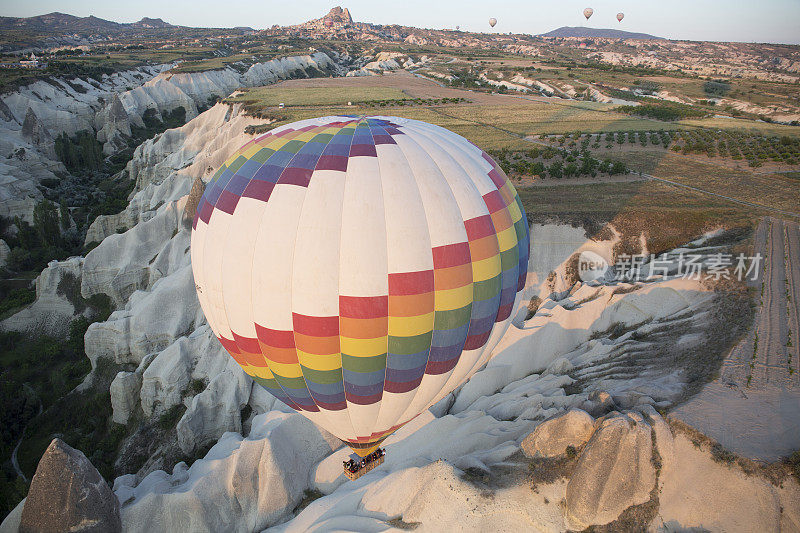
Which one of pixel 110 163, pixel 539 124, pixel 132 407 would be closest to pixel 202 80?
pixel 110 163

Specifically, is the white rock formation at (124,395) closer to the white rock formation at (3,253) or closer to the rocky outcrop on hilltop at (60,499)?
the rocky outcrop on hilltop at (60,499)

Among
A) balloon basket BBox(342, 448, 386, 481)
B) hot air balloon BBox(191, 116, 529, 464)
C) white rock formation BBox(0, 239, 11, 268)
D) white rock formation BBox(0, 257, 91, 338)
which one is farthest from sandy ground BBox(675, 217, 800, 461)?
white rock formation BBox(0, 239, 11, 268)

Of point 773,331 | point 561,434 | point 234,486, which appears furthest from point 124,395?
point 773,331

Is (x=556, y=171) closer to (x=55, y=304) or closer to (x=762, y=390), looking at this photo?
(x=762, y=390)

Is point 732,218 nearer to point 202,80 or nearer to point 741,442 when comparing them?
point 741,442

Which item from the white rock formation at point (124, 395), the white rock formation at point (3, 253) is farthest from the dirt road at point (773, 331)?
the white rock formation at point (3, 253)

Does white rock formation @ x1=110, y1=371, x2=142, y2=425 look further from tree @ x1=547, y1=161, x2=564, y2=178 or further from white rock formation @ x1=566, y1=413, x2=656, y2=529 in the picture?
tree @ x1=547, y1=161, x2=564, y2=178
